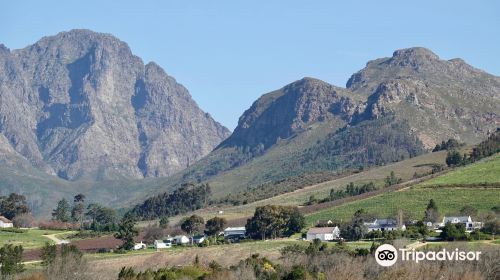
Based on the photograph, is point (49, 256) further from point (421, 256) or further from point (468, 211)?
point (468, 211)

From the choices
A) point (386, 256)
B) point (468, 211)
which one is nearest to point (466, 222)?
point (468, 211)

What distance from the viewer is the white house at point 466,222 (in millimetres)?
107375

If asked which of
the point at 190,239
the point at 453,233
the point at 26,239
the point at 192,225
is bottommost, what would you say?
the point at 453,233

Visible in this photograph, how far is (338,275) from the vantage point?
6944 cm

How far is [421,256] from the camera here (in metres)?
72.8

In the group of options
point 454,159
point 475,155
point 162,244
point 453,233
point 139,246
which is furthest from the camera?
point 475,155

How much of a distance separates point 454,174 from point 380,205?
791 inches

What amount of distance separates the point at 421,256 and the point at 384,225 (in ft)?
146

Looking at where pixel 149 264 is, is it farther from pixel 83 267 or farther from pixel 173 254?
pixel 83 267

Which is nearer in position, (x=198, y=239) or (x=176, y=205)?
(x=198, y=239)

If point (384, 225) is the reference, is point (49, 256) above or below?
below

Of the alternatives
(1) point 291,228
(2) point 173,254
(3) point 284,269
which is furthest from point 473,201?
(3) point 284,269

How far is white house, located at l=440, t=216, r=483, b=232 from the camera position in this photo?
107 meters

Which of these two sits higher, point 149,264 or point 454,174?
point 454,174
